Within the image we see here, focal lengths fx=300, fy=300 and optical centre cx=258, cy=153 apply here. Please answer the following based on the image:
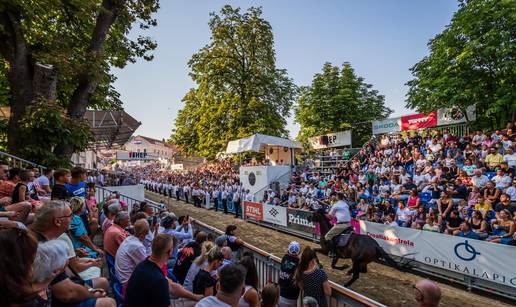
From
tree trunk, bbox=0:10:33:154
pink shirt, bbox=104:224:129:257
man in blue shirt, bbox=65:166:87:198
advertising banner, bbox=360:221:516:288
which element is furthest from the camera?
tree trunk, bbox=0:10:33:154

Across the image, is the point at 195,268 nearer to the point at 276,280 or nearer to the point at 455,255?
the point at 276,280

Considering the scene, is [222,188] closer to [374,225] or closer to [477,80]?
[374,225]

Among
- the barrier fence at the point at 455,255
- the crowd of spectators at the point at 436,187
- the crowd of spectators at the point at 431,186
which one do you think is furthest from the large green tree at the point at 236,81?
the barrier fence at the point at 455,255

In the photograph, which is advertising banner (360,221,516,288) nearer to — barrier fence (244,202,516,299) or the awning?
barrier fence (244,202,516,299)

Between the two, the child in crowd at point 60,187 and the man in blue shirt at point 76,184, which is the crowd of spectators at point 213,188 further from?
the child in crowd at point 60,187

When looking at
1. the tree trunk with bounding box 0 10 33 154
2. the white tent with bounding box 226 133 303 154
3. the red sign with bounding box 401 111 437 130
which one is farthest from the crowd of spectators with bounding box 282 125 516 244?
the tree trunk with bounding box 0 10 33 154

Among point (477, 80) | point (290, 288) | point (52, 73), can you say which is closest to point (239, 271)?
point (290, 288)

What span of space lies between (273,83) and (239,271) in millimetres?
29890

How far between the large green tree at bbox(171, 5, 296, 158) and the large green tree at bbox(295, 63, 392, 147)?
3.00m

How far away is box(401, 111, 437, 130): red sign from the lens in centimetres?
1963

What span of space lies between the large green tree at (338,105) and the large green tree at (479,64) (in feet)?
43.8

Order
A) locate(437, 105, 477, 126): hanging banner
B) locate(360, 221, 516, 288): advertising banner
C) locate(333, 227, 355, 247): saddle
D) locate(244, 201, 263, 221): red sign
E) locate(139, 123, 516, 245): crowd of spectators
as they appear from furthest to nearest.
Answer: locate(244, 201, 263, 221): red sign < locate(437, 105, 477, 126): hanging banner < locate(139, 123, 516, 245): crowd of spectators < locate(333, 227, 355, 247): saddle < locate(360, 221, 516, 288): advertising banner

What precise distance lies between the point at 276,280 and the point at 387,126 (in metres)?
19.9

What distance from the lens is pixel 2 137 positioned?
1307 centimetres
